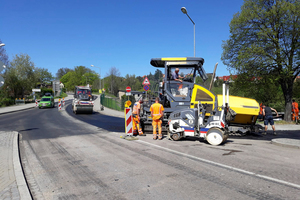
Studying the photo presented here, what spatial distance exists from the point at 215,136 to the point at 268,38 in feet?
34.5

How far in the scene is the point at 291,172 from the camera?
202 inches

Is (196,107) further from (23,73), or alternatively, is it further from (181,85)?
(23,73)

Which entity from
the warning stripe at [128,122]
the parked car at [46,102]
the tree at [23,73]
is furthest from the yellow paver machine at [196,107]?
the tree at [23,73]

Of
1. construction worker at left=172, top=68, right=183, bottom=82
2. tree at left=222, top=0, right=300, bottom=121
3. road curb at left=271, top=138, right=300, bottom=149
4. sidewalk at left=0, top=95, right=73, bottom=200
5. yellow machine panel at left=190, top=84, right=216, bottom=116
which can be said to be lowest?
road curb at left=271, top=138, right=300, bottom=149

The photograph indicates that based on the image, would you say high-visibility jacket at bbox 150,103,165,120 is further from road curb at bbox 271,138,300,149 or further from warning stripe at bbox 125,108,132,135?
Result: road curb at bbox 271,138,300,149

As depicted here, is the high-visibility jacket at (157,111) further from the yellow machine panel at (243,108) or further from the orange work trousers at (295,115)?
the orange work trousers at (295,115)

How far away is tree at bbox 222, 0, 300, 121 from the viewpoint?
1462 cm

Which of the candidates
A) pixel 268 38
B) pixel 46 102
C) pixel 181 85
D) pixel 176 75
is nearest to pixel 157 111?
pixel 181 85

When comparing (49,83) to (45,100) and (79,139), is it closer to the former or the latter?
(45,100)

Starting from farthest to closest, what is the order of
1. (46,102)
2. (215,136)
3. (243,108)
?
1. (46,102)
2. (243,108)
3. (215,136)

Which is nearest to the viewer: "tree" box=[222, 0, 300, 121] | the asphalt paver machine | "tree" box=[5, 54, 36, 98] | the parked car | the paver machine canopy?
the paver machine canopy

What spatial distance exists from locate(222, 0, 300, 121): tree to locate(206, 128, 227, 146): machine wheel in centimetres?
872

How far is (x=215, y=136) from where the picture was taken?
8086mm

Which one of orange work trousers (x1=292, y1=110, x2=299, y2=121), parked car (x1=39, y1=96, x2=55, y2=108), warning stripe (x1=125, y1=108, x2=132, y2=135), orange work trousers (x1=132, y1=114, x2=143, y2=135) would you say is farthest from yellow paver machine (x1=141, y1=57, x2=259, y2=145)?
parked car (x1=39, y1=96, x2=55, y2=108)
